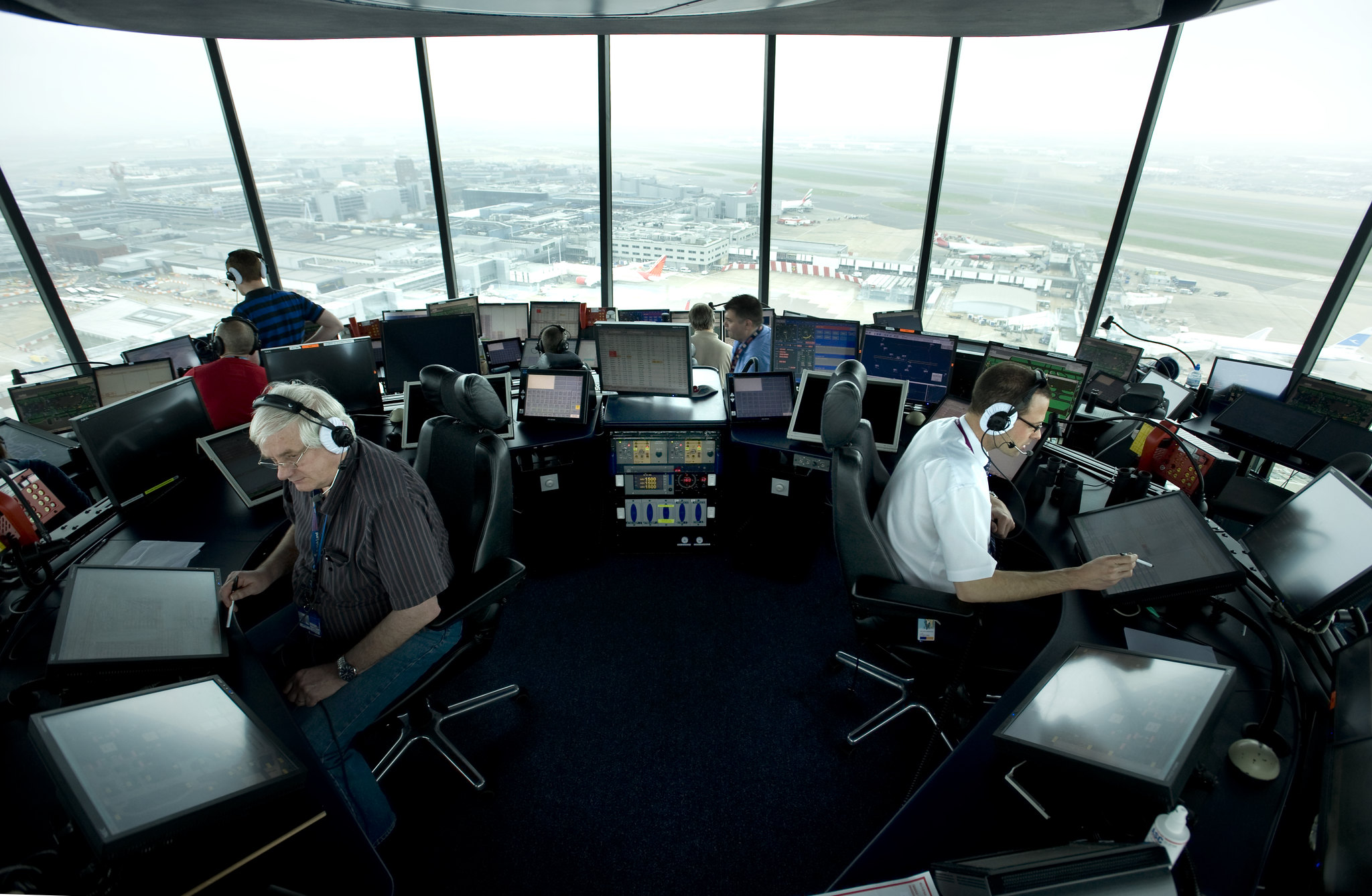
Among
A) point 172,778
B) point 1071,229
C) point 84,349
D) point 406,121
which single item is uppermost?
point 406,121

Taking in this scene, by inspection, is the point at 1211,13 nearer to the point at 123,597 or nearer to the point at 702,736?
the point at 702,736

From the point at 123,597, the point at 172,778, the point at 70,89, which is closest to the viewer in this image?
the point at 172,778

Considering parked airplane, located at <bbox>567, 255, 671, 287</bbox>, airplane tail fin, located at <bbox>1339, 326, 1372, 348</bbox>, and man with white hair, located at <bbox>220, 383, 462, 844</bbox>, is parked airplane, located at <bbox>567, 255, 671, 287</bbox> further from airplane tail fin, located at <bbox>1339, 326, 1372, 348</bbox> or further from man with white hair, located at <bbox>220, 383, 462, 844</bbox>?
airplane tail fin, located at <bbox>1339, 326, 1372, 348</bbox>

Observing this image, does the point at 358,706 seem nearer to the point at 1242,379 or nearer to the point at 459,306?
the point at 459,306

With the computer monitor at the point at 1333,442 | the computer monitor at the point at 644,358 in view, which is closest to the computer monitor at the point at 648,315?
the computer monitor at the point at 644,358

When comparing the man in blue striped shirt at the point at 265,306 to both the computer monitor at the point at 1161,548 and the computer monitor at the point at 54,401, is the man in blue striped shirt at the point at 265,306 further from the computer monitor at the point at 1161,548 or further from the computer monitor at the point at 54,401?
the computer monitor at the point at 1161,548

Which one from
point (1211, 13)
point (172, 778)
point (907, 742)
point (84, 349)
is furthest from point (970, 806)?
point (84, 349)
